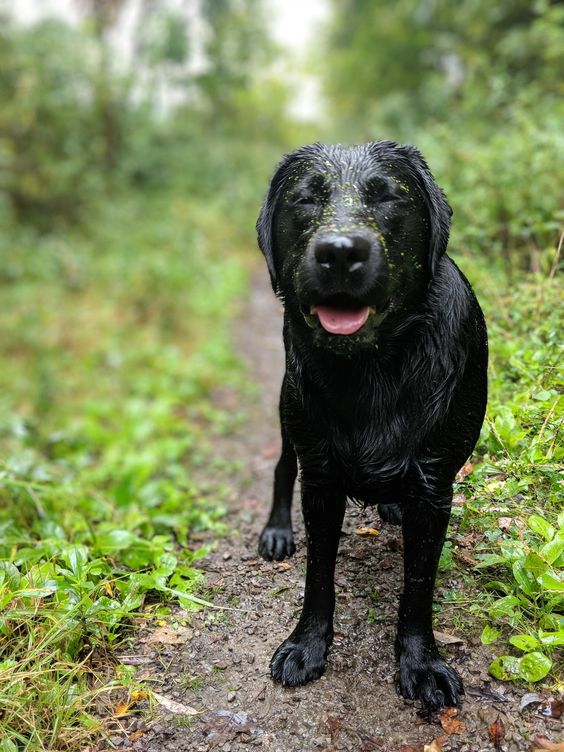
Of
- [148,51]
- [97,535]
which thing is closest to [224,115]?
[148,51]

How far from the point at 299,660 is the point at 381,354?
120cm

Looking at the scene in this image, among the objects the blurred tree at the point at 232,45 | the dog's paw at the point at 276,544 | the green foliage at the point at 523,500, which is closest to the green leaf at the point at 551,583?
the green foliage at the point at 523,500

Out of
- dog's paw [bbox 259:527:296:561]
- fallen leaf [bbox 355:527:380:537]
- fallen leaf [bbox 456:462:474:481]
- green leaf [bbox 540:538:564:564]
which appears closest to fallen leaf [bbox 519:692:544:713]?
green leaf [bbox 540:538:564:564]

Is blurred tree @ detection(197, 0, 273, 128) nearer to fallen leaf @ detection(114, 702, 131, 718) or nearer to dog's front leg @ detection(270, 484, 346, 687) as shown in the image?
dog's front leg @ detection(270, 484, 346, 687)

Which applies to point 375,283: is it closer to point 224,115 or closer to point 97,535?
point 97,535

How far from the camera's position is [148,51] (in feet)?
56.1

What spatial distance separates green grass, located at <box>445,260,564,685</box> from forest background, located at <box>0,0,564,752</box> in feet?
0.03

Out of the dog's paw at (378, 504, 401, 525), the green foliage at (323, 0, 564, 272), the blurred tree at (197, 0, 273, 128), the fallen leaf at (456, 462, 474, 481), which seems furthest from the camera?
the blurred tree at (197, 0, 273, 128)

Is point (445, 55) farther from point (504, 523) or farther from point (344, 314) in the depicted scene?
point (344, 314)

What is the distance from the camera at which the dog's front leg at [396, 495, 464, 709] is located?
2.07 m

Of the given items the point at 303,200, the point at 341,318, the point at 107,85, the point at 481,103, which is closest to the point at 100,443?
the point at 303,200

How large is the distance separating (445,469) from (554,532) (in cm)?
57

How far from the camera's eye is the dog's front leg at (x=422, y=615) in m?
2.07

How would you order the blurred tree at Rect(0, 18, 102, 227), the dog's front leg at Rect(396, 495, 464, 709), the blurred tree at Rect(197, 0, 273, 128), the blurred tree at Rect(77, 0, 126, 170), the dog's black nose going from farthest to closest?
the blurred tree at Rect(197, 0, 273, 128), the blurred tree at Rect(77, 0, 126, 170), the blurred tree at Rect(0, 18, 102, 227), the dog's front leg at Rect(396, 495, 464, 709), the dog's black nose
